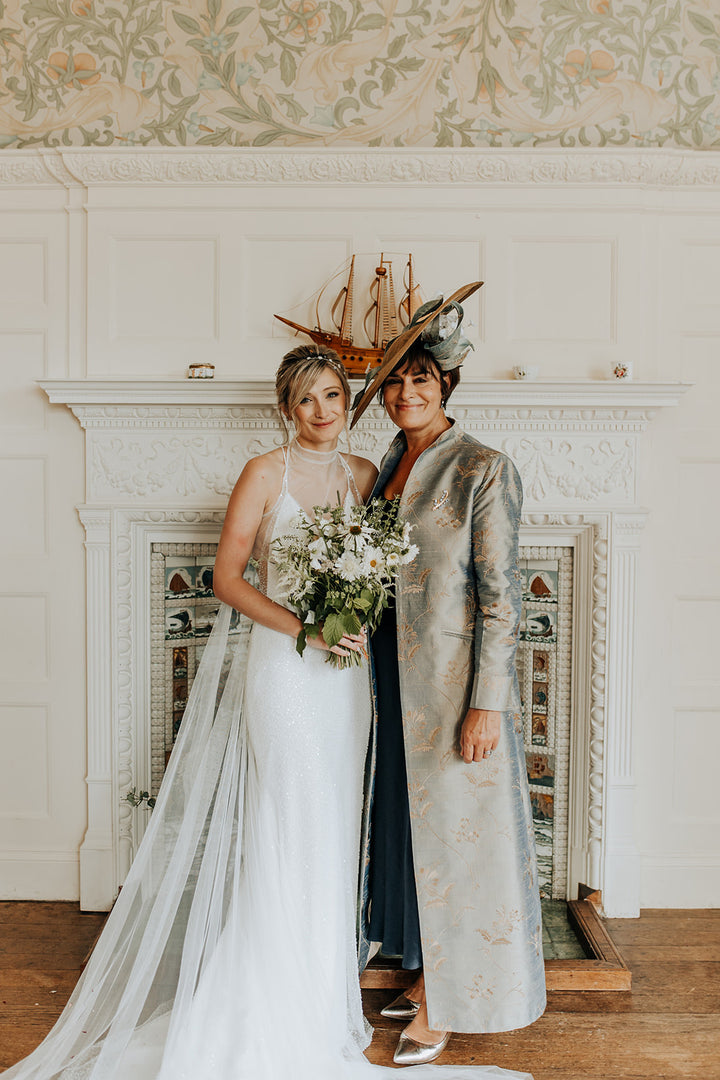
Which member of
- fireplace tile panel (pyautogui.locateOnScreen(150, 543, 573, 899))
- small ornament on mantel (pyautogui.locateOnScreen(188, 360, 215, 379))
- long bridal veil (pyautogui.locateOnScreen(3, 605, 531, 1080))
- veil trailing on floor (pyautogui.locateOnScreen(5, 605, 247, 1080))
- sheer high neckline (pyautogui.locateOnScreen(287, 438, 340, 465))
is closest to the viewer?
long bridal veil (pyautogui.locateOnScreen(3, 605, 531, 1080))

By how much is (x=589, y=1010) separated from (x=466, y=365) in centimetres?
211

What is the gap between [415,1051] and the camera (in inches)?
77.3

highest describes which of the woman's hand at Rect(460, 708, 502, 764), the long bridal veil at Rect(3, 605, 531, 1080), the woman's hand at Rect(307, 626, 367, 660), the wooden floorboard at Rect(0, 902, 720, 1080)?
the woman's hand at Rect(307, 626, 367, 660)

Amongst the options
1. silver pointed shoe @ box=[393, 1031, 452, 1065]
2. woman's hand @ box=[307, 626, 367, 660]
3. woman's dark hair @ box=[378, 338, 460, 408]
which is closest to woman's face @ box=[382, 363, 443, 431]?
woman's dark hair @ box=[378, 338, 460, 408]

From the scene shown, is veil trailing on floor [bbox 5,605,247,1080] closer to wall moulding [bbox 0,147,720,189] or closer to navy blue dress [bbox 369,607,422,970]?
navy blue dress [bbox 369,607,422,970]

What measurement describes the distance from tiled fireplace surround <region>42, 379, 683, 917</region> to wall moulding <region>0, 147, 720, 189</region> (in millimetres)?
763

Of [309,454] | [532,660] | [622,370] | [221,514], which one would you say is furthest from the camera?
[532,660]

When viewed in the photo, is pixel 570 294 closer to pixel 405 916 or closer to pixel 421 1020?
pixel 405 916

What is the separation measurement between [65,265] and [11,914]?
93.8 inches

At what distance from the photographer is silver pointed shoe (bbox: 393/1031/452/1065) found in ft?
6.39

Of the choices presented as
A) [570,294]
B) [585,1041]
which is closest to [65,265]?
[570,294]

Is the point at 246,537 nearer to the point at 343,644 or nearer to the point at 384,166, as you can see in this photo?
the point at 343,644

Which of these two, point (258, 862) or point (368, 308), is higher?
point (368, 308)

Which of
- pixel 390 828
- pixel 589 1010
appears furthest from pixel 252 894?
pixel 589 1010
